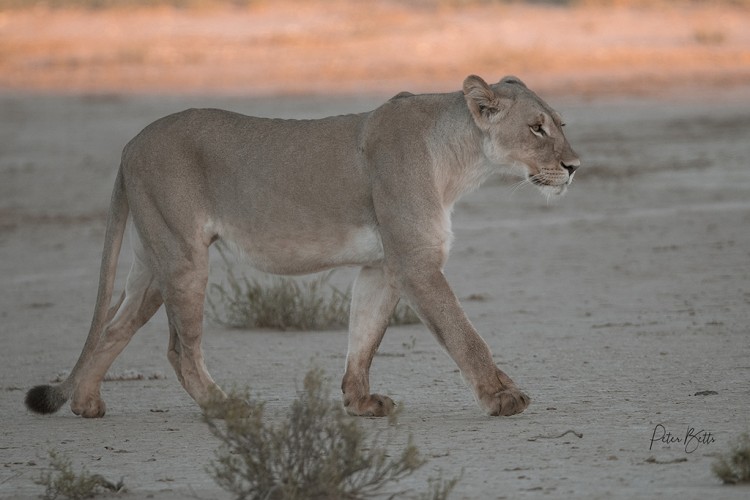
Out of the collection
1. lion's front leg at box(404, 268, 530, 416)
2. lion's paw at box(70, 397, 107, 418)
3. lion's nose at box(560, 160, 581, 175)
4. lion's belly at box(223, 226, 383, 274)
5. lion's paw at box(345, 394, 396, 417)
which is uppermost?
lion's nose at box(560, 160, 581, 175)

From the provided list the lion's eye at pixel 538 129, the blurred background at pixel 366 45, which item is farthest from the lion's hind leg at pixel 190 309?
the blurred background at pixel 366 45

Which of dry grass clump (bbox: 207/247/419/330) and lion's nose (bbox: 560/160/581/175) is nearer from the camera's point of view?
lion's nose (bbox: 560/160/581/175)

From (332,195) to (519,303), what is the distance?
383cm

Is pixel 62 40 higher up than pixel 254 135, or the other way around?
pixel 62 40

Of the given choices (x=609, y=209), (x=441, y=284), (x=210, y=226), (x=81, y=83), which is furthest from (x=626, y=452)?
(x=81, y=83)

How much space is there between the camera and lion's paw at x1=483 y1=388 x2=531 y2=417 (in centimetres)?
686

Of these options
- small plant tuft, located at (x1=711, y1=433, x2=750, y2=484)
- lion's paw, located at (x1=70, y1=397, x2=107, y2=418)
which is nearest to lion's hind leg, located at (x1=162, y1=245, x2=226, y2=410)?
lion's paw, located at (x1=70, y1=397, x2=107, y2=418)

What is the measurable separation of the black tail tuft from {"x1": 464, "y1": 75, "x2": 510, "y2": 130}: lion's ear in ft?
8.18

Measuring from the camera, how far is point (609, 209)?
590 inches

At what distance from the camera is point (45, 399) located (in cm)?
750

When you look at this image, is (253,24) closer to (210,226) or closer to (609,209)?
(609,209)

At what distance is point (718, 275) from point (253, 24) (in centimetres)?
2873

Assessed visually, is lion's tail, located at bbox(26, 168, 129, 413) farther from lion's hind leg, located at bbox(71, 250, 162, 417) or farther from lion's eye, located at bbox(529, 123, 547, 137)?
lion's eye, located at bbox(529, 123, 547, 137)

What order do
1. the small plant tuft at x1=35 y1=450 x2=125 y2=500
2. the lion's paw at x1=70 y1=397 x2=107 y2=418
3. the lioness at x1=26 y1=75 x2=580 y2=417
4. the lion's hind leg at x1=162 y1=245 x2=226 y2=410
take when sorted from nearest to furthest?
the small plant tuft at x1=35 y1=450 x2=125 y2=500
the lioness at x1=26 y1=75 x2=580 y2=417
the lion's hind leg at x1=162 y1=245 x2=226 y2=410
the lion's paw at x1=70 y1=397 x2=107 y2=418
